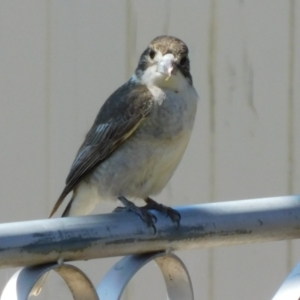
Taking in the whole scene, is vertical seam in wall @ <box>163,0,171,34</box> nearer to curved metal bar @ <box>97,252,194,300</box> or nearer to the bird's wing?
the bird's wing

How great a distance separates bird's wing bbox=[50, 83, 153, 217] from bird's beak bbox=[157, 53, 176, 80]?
70 mm

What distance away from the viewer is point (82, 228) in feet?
3.62

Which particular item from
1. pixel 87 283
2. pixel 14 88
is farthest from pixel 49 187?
pixel 87 283

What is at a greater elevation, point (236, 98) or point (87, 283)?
point (236, 98)

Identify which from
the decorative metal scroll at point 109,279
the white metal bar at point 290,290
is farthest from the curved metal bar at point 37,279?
the white metal bar at point 290,290

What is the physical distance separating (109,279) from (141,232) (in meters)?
0.08

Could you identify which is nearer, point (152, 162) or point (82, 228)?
point (82, 228)

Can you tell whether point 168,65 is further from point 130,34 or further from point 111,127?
point 130,34

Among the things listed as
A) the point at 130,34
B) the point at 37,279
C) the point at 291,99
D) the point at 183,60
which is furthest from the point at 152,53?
the point at 37,279

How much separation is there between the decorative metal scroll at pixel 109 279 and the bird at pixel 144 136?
76 cm

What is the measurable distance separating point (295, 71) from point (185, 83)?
69 cm

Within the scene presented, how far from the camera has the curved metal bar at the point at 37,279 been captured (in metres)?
1.03

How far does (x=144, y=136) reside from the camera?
6.91 ft

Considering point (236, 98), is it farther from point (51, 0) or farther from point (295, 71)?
point (51, 0)
